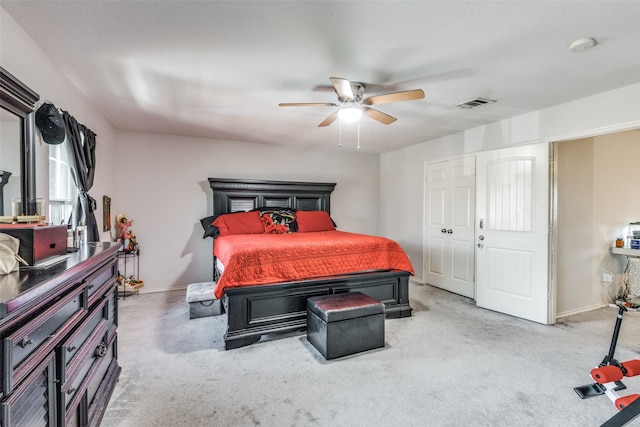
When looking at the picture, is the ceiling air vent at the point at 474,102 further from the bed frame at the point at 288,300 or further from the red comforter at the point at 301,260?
the bed frame at the point at 288,300

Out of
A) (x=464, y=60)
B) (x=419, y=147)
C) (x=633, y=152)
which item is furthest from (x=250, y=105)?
(x=633, y=152)

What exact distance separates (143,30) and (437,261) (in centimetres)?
473

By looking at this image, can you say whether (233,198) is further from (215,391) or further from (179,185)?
(215,391)

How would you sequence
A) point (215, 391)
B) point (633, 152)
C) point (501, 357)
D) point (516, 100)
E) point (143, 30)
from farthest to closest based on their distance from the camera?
point (633, 152), point (516, 100), point (501, 357), point (215, 391), point (143, 30)

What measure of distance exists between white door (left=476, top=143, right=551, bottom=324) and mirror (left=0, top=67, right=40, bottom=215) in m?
4.57

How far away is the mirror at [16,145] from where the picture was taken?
1.75 metres

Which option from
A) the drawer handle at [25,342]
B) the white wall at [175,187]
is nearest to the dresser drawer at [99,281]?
the drawer handle at [25,342]

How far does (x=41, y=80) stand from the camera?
2.26m

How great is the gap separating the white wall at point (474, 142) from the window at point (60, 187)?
476 centimetres

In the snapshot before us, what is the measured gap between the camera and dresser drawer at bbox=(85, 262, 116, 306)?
5.37 ft

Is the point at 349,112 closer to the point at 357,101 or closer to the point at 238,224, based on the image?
the point at 357,101

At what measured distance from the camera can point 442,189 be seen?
491 centimetres

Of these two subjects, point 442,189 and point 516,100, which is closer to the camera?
point 516,100

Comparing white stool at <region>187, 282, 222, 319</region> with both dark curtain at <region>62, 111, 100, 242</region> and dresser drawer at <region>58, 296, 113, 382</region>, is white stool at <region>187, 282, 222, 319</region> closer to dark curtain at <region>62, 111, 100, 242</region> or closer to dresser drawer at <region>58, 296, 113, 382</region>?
dark curtain at <region>62, 111, 100, 242</region>
